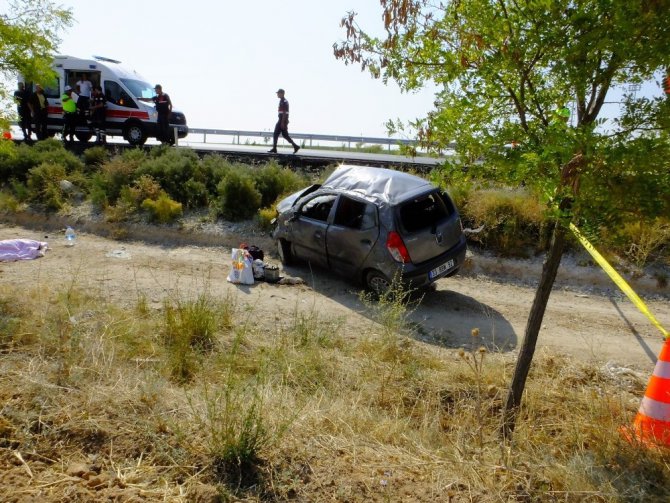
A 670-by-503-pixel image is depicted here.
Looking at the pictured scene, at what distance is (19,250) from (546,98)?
9.95m

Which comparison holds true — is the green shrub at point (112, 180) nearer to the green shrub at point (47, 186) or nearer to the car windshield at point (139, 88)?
the green shrub at point (47, 186)

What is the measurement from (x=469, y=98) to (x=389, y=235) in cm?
411

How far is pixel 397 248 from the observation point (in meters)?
7.82

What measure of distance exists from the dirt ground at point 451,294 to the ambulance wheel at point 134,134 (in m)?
7.14

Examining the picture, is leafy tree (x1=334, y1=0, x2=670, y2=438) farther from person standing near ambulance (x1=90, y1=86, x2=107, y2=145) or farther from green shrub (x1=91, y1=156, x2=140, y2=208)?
person standing near ambulance (x1=90, y1=86, x2=107, y2=145)

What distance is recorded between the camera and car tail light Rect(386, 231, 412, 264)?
7801 mm

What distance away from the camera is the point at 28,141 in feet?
58.1

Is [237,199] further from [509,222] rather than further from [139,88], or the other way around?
[139,88]

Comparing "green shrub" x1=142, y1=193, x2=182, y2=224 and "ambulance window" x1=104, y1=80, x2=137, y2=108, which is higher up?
"ambulance window" x1=104, y1=80, x2=137, y2=108

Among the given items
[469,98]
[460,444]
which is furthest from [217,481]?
[469,98]

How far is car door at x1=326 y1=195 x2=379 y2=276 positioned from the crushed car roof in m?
0.22

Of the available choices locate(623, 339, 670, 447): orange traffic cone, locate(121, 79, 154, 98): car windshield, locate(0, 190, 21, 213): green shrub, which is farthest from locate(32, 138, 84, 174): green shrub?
locate(623, 339, 670, 447): orange traffic cone

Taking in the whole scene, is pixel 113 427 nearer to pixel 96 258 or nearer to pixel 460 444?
pixel 460 444

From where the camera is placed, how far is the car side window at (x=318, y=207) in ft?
29.6
